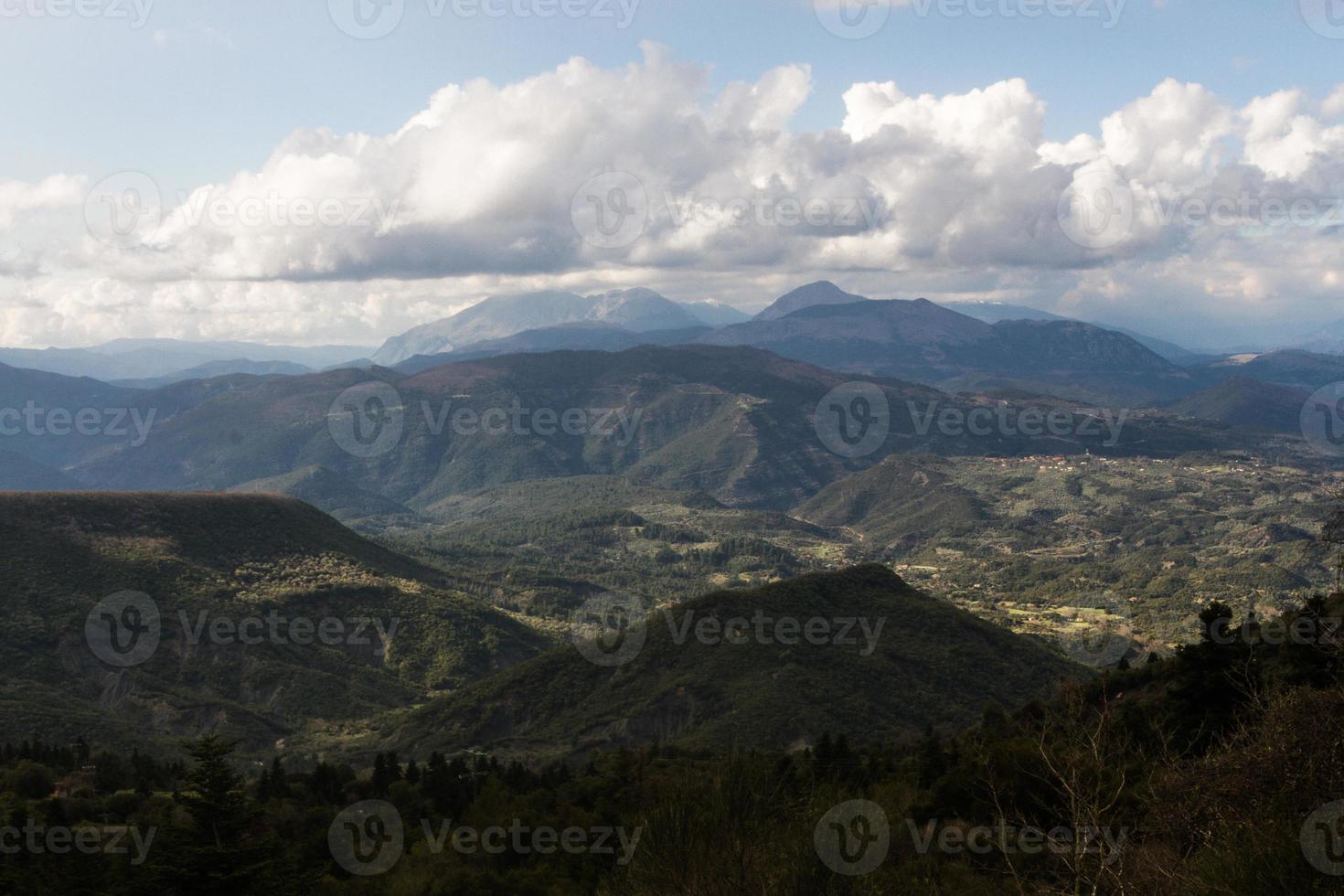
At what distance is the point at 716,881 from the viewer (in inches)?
768

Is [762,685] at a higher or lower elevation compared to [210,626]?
higher

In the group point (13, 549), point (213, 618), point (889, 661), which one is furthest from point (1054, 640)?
point (13, 549)

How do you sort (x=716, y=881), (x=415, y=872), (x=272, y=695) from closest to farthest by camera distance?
(x=716, y=881)
(x=415, y=872)
(x=272, y=695)

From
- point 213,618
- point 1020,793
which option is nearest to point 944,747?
point 1020,793

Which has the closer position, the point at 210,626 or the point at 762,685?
the point at 762,685

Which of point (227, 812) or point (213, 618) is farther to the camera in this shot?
point (213, 618)

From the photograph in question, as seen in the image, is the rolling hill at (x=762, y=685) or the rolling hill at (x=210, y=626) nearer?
the rolling hill at (x=762, y=685)

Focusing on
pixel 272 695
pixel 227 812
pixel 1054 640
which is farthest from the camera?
pixel 1054 640

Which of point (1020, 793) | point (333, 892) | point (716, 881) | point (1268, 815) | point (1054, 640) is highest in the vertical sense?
point (1268, 815)

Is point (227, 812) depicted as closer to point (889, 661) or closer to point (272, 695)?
point (889, 661)

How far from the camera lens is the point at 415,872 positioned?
45.7 meters

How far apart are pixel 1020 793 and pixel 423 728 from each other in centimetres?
9648

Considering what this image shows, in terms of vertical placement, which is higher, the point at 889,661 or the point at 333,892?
the point at 333,892

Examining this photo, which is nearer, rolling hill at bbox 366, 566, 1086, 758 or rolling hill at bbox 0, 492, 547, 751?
rolling hill at bbox 366, 566, 1086, 758
